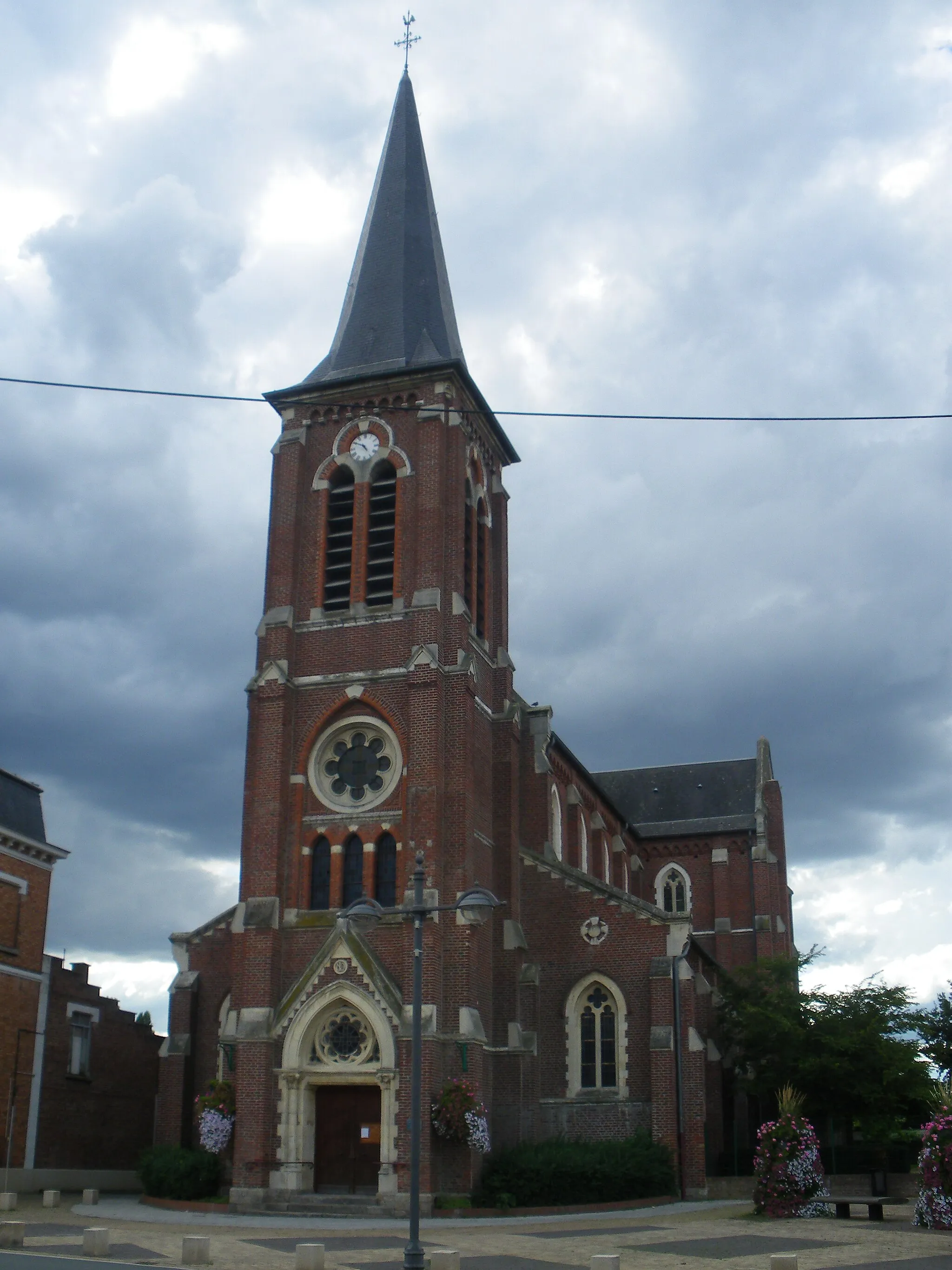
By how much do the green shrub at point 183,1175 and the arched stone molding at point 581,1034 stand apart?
892 centimetres

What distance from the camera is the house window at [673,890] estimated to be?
51625mm

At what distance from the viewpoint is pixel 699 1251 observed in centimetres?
1992

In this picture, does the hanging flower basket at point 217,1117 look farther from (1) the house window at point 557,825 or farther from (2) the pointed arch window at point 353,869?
(1) the house window at point 557,825

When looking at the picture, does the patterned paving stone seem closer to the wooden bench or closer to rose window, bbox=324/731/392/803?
the wooden bench

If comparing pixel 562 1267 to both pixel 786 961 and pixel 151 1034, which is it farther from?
pixel 151 1034

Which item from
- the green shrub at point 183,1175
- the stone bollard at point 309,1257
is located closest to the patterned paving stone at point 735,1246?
the stone bollard at point 309,1257

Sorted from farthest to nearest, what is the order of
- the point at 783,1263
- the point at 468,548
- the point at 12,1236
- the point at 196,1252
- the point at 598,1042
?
the point at 468,548 → the point at 598,1042 → the point at 12,1236 → the point at 196,1252 → the point at 783,1263

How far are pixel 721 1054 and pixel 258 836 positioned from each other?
53.4ft

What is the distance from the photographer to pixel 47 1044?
35281mm

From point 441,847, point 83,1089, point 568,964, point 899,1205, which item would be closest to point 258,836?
point 441,847

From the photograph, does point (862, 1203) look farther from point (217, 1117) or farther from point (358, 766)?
point (358, 766)

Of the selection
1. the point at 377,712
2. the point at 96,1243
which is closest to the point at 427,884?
the point at 377,712

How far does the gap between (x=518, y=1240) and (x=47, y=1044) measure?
1804 centimetres


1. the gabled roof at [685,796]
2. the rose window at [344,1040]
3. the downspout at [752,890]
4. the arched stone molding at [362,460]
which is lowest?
the rose window at [344,1040]
